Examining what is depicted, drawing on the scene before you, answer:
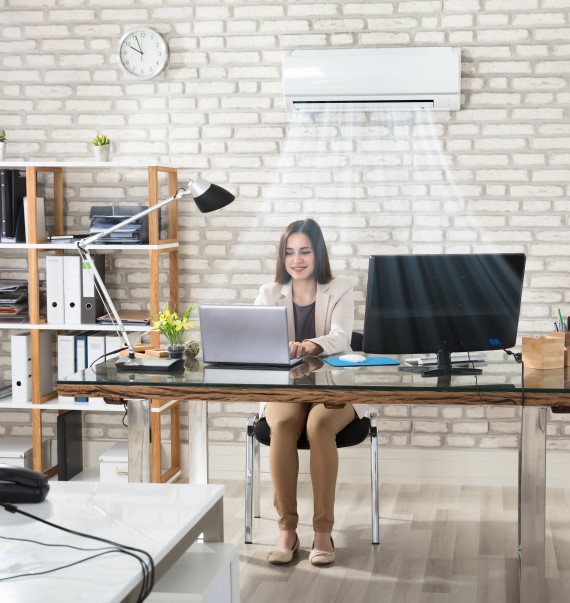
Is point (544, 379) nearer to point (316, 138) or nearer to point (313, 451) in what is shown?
point (313, 451)

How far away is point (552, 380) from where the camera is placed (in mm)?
2867

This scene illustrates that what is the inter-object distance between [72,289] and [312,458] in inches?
61.1

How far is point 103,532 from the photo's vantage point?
1.70m

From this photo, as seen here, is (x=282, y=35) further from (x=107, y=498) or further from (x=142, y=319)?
(x=107, y=498)

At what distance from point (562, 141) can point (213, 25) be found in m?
1.70

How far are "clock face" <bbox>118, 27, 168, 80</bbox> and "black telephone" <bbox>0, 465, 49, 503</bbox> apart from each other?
9.69 feet

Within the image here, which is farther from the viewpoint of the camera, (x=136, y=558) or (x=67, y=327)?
(x=67, y=327)

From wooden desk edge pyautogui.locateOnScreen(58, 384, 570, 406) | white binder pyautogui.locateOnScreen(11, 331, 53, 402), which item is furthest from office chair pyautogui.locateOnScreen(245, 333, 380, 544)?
white binder pyautogui.locateOnScreen(11, 331, 53, 402)

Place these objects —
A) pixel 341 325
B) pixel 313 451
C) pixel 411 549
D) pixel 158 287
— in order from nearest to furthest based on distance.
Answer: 1. pixel 313 451
2. pixel 411 549
3. pixel 341 325
4. pixel 158 287

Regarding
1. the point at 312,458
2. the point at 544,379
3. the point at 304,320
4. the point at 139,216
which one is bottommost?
the point at 312,458

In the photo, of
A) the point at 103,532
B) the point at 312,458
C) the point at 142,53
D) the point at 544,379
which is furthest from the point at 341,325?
the point at 103,532

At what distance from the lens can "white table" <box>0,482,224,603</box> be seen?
1.45m

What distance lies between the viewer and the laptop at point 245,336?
3043 mm

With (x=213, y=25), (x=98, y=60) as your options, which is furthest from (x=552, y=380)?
(x=98, y=60)
